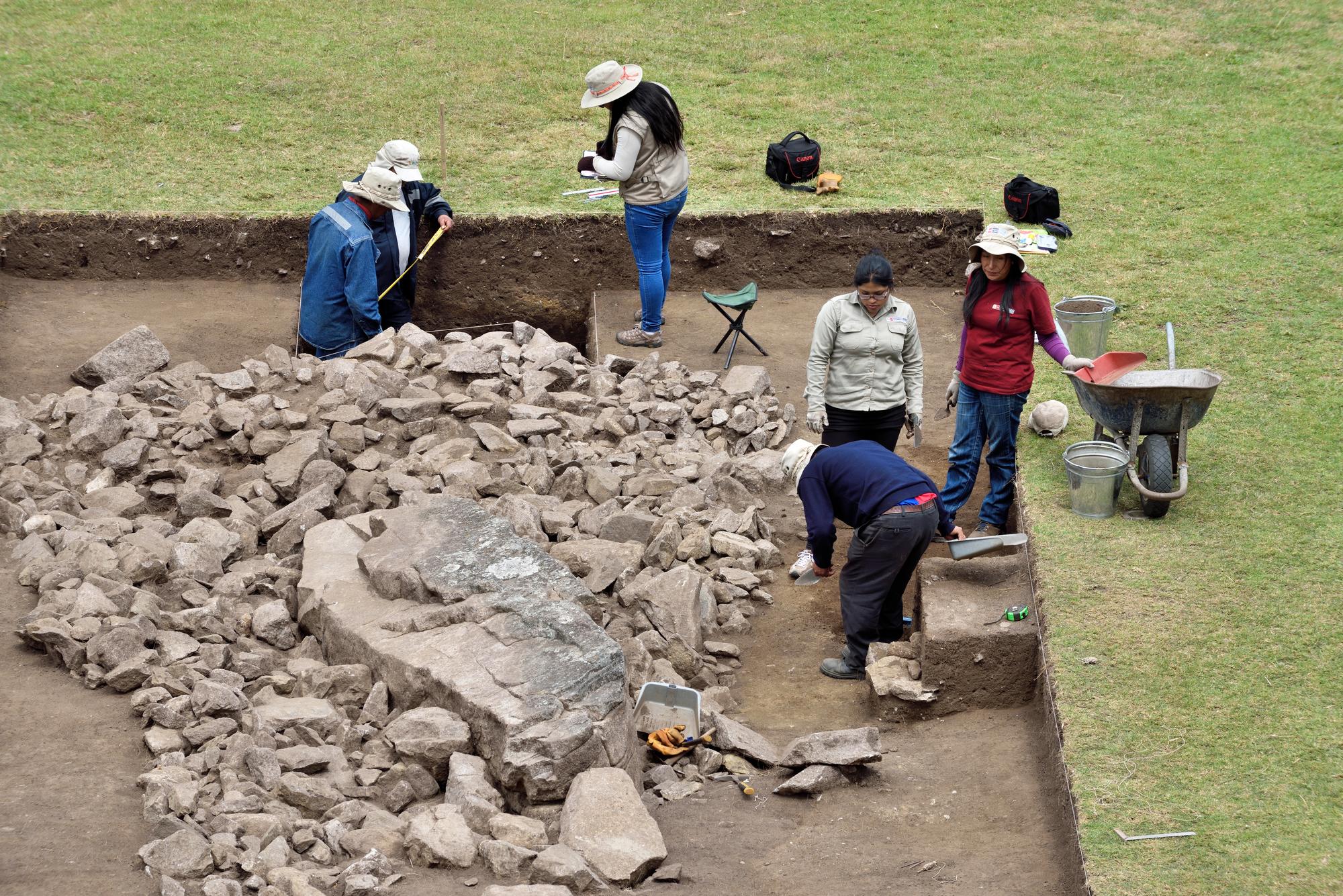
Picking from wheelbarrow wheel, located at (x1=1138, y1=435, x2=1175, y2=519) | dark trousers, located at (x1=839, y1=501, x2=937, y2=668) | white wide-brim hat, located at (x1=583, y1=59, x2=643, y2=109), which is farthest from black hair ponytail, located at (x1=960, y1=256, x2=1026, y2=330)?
white wide-brim hat, located at (x1=583, y1=59, x2=643, y2=109)

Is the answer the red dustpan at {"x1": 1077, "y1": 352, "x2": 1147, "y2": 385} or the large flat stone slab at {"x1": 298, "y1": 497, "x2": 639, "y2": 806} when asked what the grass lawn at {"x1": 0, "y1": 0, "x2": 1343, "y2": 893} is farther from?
the large flat stone slab at {"x1": 298, "y1": 497, "x2": 639, "y2": 806}

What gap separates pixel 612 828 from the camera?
16.8 feet

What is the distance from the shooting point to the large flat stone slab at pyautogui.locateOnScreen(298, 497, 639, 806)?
5398 millimetres

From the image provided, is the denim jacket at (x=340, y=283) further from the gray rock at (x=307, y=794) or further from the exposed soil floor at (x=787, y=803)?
the gray rock at (x=307, y=794)

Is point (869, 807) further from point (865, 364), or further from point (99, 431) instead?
point (99, 431)

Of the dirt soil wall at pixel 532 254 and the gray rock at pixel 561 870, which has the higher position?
the dirt soil wall at pixel 532 254

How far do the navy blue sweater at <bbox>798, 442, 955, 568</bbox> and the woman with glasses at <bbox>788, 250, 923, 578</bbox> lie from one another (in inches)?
19.7

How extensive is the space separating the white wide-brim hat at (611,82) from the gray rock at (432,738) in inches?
195

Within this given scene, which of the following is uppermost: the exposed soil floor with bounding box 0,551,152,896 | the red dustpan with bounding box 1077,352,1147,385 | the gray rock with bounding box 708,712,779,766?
the red dustpan with bounding box 1077,352,1147,385

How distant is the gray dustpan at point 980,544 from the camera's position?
658 centimetres

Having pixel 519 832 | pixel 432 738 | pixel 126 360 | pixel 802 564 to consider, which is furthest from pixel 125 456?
pixel 519 832

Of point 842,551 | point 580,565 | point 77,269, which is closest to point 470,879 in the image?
point 580,565

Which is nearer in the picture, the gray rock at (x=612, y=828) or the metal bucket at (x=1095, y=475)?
the gray rock at (x=612, y=828)

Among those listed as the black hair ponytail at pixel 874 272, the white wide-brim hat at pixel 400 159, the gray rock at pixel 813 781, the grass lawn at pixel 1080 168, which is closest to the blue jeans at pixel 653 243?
the white wide-brim hat at pixel 400 159
